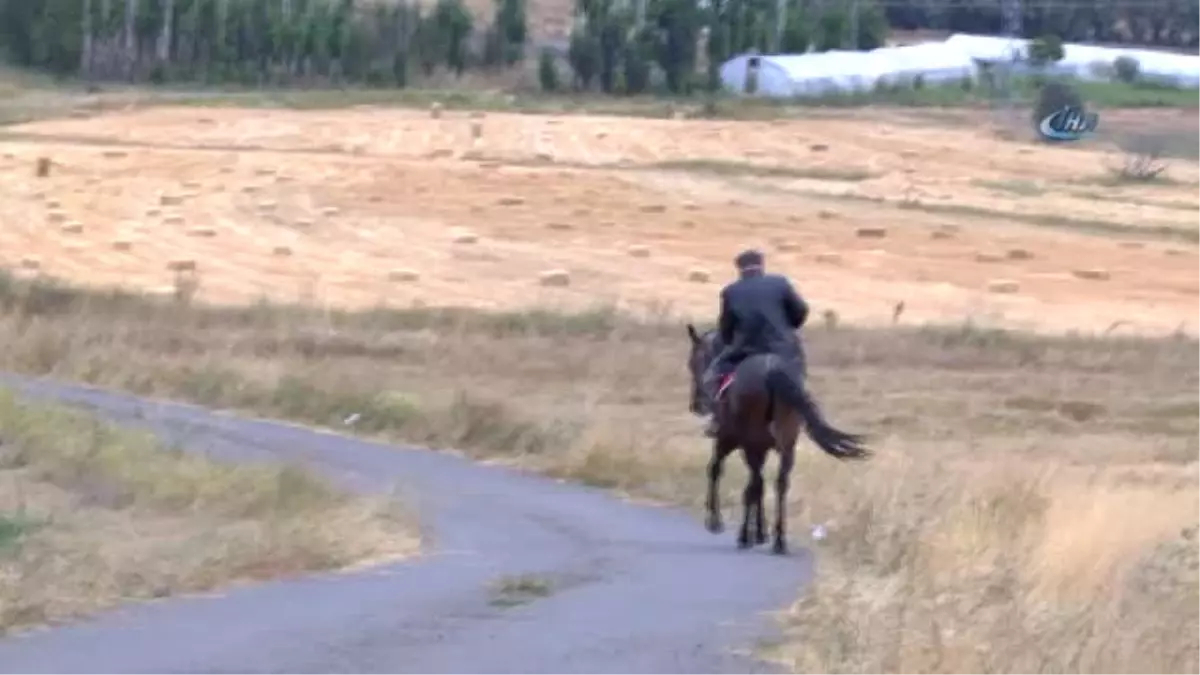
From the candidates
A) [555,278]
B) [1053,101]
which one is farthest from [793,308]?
[1053,101]

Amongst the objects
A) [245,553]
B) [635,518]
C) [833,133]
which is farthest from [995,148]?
[245,553]

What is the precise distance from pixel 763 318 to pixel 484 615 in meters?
4.51

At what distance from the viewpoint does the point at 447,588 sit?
13695mm

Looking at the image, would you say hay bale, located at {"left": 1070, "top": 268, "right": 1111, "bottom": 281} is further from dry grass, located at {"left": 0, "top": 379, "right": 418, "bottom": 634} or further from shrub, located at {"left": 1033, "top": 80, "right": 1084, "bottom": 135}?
shrub, located at {"left": 1033, "top": 80, "right": 1084, "bottom": 135}

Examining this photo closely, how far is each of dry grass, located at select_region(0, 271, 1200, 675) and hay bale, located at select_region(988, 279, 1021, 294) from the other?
258 inches

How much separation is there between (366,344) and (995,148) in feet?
152

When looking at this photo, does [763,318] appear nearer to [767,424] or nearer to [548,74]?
[767,424]

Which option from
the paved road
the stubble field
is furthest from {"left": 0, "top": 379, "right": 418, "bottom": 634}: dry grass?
the stubble field

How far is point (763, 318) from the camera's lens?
53.9 feet

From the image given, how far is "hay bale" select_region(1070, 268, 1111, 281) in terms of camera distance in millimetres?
47125

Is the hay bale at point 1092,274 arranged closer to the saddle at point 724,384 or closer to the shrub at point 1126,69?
the saddle at point 724,384

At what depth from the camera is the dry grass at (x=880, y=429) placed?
10562 millimetres

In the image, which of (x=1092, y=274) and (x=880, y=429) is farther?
(x=1092, y=274)

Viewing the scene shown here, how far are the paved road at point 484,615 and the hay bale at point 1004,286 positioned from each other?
85.0ft
